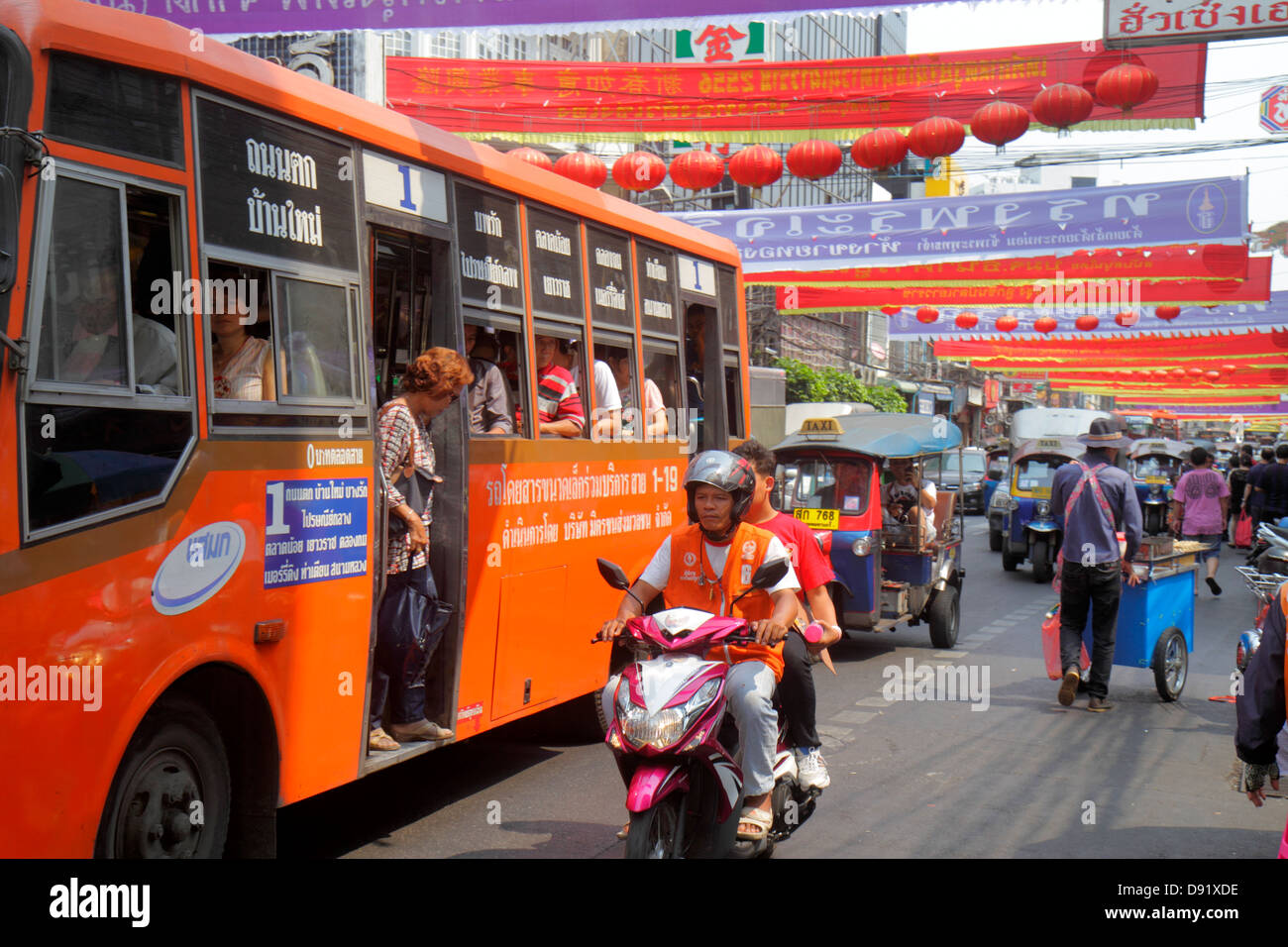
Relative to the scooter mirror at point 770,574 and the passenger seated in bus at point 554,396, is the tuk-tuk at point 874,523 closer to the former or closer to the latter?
the passenger seated in bus at point 554,396

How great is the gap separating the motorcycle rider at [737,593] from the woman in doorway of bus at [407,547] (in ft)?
3.45

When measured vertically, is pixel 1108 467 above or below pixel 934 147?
below

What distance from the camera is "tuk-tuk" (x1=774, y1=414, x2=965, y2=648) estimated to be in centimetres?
1128

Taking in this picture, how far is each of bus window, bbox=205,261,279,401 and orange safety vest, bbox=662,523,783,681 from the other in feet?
5.66

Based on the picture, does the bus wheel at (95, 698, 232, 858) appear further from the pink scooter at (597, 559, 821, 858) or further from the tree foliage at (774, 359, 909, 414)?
the tree foliage at (774, 359, 909, 414)

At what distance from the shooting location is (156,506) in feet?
13.1

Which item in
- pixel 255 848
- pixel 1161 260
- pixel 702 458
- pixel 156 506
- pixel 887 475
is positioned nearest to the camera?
pixel 156 506

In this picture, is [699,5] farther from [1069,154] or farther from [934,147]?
[1069,154]

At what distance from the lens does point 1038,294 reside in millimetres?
22688

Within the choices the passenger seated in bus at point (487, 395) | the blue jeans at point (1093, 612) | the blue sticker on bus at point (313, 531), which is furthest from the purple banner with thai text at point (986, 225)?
the blue sticker on bus at point (313, 531)

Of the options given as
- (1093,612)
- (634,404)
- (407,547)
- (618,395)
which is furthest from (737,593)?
(1093,612)

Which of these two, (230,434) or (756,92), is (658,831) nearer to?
(230,434)

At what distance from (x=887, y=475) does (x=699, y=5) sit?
7.05 metres

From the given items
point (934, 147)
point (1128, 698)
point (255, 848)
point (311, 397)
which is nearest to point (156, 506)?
point (311, 397)
